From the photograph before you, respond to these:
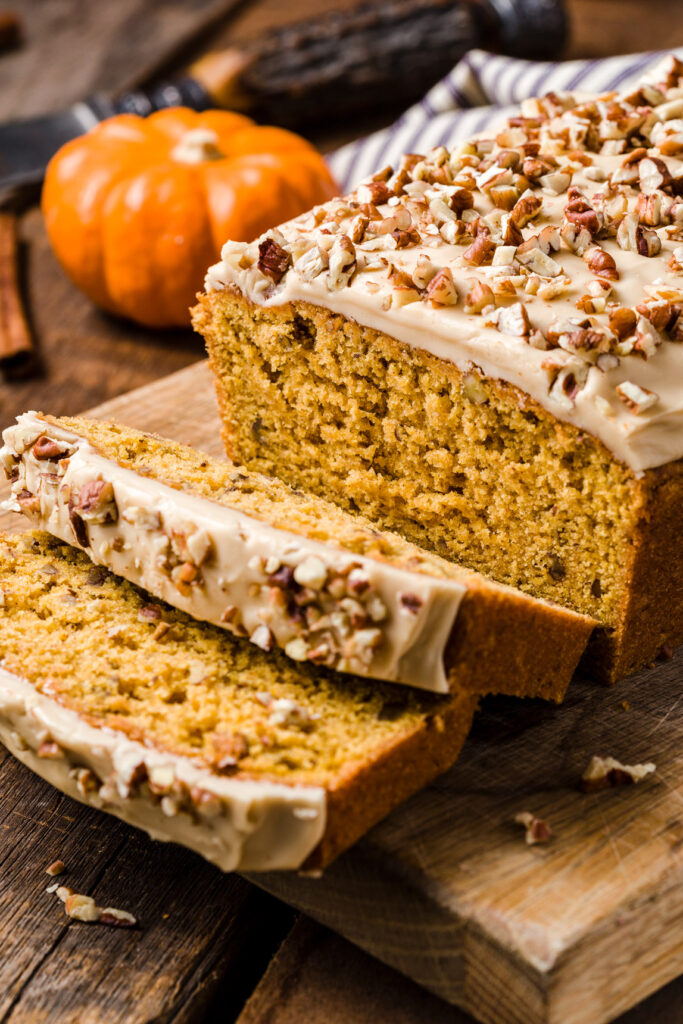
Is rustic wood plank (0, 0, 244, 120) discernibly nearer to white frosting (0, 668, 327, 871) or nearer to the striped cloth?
the striped cloth

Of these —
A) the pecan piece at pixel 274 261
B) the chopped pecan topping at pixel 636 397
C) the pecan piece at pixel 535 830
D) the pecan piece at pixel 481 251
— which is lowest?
the pecan piece at pixel 535 830

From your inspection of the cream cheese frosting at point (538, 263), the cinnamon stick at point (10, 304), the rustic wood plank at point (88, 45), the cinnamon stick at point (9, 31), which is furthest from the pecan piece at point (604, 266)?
the cinnamon stick at point (9, 31)

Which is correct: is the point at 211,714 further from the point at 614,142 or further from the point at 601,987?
the point at 614,142

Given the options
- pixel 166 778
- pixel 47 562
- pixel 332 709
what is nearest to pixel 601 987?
pixel 332 709

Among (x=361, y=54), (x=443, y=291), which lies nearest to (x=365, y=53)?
(x=361, y=54)

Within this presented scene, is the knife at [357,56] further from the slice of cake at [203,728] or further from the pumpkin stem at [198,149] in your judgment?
the slice of cake at [203,728]

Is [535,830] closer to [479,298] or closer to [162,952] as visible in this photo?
[162,952]
